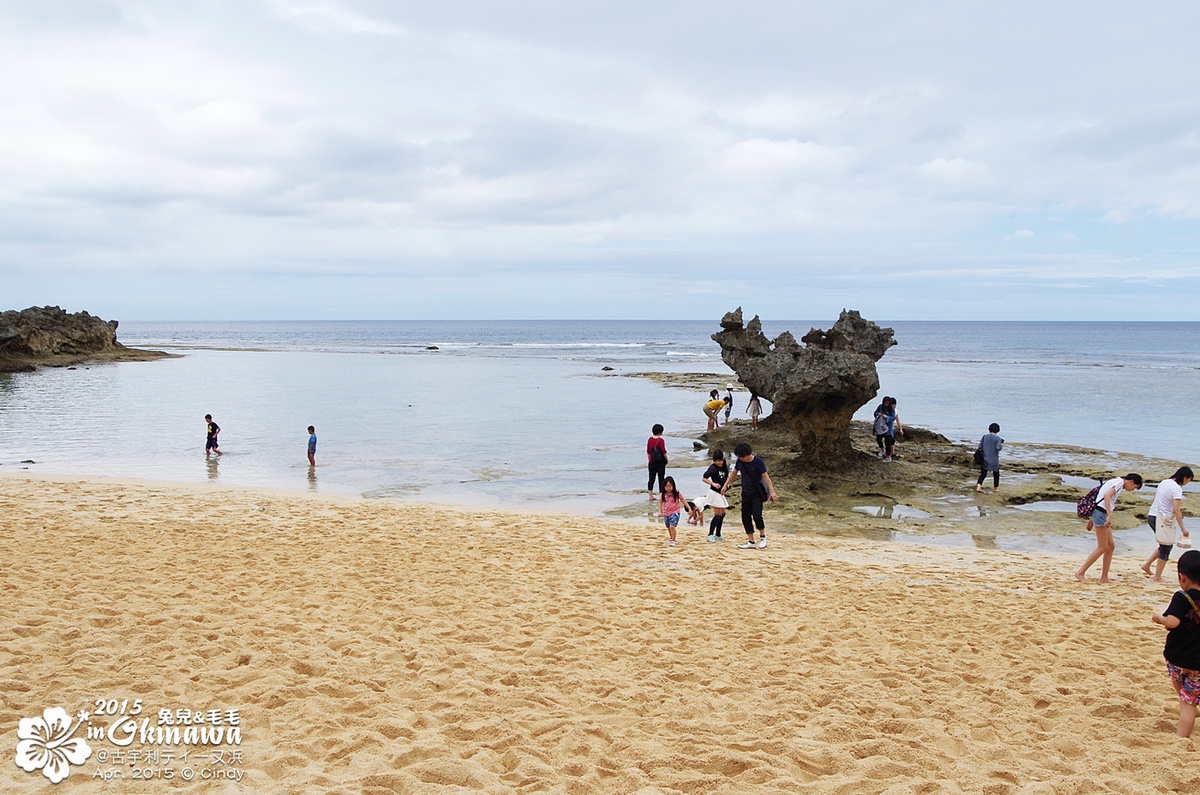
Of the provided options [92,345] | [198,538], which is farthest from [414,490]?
[92,345]

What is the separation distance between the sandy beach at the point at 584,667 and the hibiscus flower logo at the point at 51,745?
2.4 inches

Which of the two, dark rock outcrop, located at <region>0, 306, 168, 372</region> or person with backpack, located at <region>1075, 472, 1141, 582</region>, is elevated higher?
dark rock outcrop, located at <region>0, 306, 168, 372</region>

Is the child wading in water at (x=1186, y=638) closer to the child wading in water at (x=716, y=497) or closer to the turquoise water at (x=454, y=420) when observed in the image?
the child wading in water at (x=716, y=497)

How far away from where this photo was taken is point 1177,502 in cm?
853

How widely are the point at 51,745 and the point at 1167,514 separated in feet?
35.6

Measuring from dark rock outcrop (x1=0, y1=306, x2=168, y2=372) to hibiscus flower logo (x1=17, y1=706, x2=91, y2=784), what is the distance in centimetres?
5029

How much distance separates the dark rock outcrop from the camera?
1825 inches

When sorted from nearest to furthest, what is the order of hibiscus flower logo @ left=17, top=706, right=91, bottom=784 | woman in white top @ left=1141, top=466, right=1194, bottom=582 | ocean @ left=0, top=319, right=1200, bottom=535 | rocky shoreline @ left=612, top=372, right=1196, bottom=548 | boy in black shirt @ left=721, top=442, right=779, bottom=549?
hibiscus flower logo @ left=17, top=706, right=91, bottom=784 < woman in white top @ left=1141, top=466, right=1194, bottom=582 < boy in black shirt @ left=721, top=442, right=779, bottom=549 < rocky shoreline @ left=612, top=372, right=1196, bottom=548 < ocean @ left=0, top=319, right=1200, bottom=535

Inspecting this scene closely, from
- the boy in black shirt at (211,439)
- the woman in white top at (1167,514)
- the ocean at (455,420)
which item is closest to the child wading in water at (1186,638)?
the woman in white top at (1167,514)

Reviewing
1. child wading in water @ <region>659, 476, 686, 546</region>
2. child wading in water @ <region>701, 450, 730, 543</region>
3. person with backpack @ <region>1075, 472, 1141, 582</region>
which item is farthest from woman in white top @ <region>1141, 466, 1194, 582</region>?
child wading in water @ <region>659, 476, 686, 546</region>

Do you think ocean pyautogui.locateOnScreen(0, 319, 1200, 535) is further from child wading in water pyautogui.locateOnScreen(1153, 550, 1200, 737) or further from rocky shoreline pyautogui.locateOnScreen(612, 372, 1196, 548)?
child wading in water pyautogui.locateOnScreen(1153, 550, 1200, 737)

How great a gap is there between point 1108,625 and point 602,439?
16.1 metres

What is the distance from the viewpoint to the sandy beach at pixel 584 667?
14.6ft

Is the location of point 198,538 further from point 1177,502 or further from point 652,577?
point 1177,502
